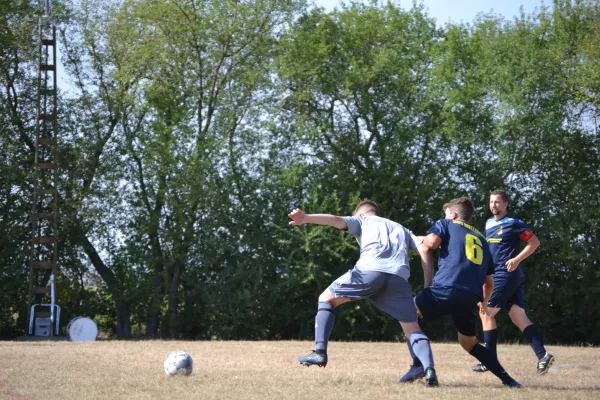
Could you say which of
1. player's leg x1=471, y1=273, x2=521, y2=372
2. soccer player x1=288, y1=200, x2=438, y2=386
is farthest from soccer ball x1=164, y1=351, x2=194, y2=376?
player's leg x1=471, y1=273, x2=521, y2=372

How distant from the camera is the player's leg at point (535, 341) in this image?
880 cm

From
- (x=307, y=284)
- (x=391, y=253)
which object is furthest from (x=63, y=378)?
(x=307, y=284)

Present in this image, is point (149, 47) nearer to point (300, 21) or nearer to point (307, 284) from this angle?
point (300, 21)

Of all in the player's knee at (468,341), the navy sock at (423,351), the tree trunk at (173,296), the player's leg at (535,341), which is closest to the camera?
the navy sock at (423,351)

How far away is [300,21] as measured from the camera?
23406 millimetres

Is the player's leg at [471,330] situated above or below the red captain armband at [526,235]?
below

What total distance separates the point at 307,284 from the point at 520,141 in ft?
24.6

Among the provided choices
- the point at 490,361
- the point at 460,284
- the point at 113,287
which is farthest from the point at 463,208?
the point at 113,287

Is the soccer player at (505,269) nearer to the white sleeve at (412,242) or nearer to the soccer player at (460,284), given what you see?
the soccer player at (460,284)

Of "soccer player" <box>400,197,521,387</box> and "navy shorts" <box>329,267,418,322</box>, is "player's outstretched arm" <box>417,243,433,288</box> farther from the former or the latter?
"navy shorts" <box>329,267,418,322</box>

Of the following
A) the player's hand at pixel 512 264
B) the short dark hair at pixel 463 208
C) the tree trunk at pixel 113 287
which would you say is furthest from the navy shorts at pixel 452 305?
the tree trunk at pixel 113 287

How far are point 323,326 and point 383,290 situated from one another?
0.66m

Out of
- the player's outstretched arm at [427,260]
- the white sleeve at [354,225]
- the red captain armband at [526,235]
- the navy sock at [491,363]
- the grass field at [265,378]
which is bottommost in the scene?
the grass field at [265,378]

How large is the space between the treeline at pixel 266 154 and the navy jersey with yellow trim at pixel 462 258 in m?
13.6
